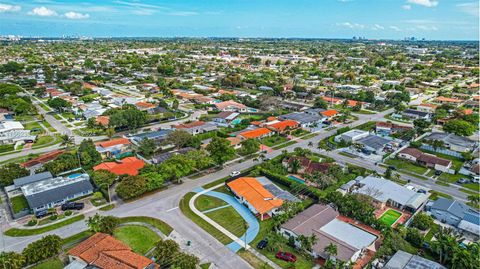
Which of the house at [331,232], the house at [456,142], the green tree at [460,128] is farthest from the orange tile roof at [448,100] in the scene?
the house at [331,232]

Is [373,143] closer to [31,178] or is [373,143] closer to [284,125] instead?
[284,125]

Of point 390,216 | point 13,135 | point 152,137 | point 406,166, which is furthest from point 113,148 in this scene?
point 406,166

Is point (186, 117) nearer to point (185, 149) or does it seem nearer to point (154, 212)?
point (185, 149)

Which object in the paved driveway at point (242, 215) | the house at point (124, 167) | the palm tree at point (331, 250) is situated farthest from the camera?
the house at point (124, 167)

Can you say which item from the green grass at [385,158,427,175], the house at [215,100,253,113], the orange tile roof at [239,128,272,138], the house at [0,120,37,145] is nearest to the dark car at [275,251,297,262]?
the green grass at [385,158,427,175]

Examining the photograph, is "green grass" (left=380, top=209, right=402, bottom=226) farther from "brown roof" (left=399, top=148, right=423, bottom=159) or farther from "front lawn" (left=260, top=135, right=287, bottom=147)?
"front lawn" (left=260, top=135, right=287, bottom=147)

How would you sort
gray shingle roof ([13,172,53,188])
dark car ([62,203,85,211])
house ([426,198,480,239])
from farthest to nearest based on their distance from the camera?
1. gray shingle roof ([13,172,53,188])
2. dark car ([62,203,85,211])
3. house ([426,198,480,239])

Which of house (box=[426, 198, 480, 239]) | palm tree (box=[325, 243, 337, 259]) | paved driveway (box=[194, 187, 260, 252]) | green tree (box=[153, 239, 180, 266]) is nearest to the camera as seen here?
palm tree (box=[325, 243, 337, 259])

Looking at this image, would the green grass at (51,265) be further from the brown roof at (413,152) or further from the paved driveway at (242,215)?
the brown roof at (413,152)

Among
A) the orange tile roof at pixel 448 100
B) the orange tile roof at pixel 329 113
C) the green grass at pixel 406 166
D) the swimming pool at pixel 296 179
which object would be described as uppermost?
the orange tile roof at pixel 448 100
